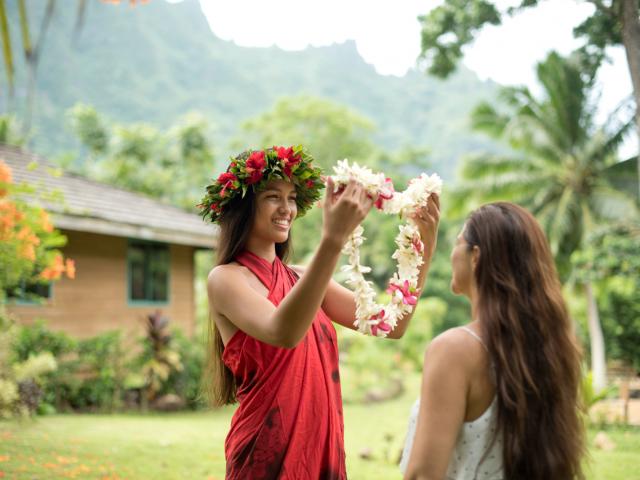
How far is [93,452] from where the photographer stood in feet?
22.5

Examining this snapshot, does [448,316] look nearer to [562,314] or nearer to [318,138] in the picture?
[318,138]

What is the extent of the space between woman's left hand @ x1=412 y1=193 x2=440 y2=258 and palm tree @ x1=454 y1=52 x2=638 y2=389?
17765 millimetres

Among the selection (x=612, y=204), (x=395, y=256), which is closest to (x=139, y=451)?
(x=395, y=256)

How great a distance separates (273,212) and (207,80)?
8535cm

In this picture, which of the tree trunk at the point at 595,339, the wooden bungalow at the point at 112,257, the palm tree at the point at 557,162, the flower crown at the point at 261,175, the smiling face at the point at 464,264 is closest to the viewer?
the smiling face at the point at 464,264

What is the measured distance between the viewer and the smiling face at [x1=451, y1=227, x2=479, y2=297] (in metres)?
1.94

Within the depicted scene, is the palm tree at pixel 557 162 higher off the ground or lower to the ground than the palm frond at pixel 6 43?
higher

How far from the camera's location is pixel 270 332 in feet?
6.77

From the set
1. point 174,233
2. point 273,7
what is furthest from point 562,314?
point 273,7

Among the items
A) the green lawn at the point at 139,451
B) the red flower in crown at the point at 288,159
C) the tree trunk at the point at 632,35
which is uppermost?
the tree trunk at the point at 632,35

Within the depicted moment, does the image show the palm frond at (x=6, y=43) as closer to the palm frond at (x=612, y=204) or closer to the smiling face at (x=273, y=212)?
the smiling face at (x=273, y=212)

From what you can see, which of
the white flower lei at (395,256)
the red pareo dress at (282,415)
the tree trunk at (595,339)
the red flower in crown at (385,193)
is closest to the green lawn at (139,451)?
the red pareo dress at (282,415)

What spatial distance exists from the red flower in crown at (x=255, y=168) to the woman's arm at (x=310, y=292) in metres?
0.55

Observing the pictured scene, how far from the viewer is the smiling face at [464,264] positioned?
194 centimetres
